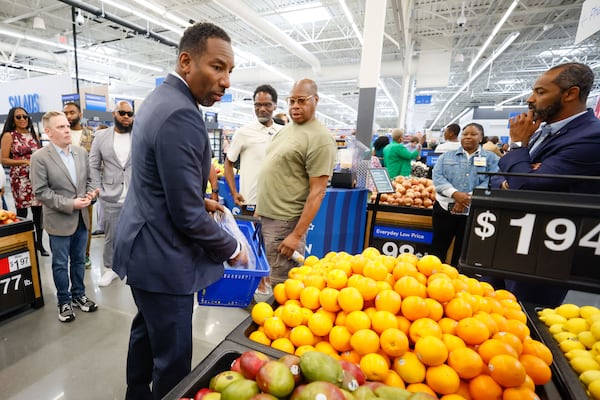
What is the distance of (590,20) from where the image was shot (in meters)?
2.79

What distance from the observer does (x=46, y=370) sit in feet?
6.73

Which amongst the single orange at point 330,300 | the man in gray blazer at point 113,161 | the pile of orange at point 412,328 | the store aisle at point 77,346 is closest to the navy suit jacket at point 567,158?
the pile of orange at point 412,328

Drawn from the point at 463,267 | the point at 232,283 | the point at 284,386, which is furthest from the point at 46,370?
the point at 463,267

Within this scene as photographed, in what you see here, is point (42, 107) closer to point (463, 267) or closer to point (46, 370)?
point (46, 370)

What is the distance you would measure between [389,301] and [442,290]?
191 millimetres

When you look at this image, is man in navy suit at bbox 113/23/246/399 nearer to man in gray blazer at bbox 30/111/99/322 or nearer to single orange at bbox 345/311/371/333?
single orange at bbox 345/311/371/333

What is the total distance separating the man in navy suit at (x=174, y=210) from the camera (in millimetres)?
1088

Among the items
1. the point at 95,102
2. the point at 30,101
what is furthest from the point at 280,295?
the point at 30,101

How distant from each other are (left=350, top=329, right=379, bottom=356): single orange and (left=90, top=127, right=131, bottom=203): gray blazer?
9.31 ft

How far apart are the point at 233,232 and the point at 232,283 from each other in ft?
0.96

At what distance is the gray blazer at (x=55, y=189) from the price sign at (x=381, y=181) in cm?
265

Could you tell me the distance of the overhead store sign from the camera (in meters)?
2.64

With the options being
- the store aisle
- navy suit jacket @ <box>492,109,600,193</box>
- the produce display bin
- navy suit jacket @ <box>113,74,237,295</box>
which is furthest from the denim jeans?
navy suit jacket @ <box>492,109,600,193</box>

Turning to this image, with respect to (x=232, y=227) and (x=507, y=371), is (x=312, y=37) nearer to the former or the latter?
(x=232, y=227)
